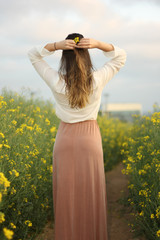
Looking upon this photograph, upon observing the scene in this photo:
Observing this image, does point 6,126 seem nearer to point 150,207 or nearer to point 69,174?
point 69,174

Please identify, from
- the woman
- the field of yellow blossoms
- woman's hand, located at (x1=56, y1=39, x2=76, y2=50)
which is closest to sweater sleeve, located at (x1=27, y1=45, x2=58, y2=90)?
the woman

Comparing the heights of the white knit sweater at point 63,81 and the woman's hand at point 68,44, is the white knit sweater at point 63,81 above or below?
below

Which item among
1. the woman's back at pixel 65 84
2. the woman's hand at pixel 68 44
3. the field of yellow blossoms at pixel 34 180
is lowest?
the field of yellow blossoms at pixel 34 180

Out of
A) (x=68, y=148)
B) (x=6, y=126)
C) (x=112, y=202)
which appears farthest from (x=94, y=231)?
(x=112, y=202)

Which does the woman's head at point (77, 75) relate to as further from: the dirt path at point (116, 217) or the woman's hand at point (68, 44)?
the dirt path at point (116, 217)

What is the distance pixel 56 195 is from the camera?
8.18 ft

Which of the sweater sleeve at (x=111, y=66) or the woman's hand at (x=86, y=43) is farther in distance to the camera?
the sweater sleeve at (x=111, y=66)

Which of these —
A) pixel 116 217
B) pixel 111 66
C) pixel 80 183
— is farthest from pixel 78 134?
pixel 116 217

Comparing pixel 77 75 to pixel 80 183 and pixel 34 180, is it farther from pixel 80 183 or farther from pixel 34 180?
pixel 34 180

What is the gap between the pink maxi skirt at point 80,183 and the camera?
232 cm

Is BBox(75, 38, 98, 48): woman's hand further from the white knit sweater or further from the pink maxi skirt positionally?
the pink maxi skirt

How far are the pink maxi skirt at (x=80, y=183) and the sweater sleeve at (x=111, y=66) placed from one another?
15.2 inches

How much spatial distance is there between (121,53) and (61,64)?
53cm

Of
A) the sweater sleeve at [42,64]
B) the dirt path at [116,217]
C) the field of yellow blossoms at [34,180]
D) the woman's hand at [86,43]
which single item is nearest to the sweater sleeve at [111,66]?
the woman's hand at [86,43]
